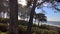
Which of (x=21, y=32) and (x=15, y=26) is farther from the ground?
(x=15, y=26)

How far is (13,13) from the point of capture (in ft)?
25.7

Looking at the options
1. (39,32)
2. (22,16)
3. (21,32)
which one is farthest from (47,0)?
(22,16)

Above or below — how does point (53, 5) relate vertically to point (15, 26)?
above

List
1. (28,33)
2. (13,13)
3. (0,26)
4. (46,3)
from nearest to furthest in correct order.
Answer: (13,13) → (28,33) → (46,3) → (0,26)

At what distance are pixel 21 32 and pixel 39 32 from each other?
154 cm

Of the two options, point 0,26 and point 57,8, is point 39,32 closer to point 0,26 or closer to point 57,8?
point 57,8

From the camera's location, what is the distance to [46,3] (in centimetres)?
1250

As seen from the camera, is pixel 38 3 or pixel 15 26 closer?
pixel 15 26

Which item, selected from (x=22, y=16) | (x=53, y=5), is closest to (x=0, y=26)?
(x=53, y=5)

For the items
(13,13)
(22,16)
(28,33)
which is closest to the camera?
(13,13)

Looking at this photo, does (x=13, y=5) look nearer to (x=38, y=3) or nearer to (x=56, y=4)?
(x=38, y=3)

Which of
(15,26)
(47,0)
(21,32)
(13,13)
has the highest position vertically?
(47,0)

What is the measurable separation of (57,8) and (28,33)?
2971 mm

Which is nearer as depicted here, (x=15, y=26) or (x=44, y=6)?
(x=15, y=26)
